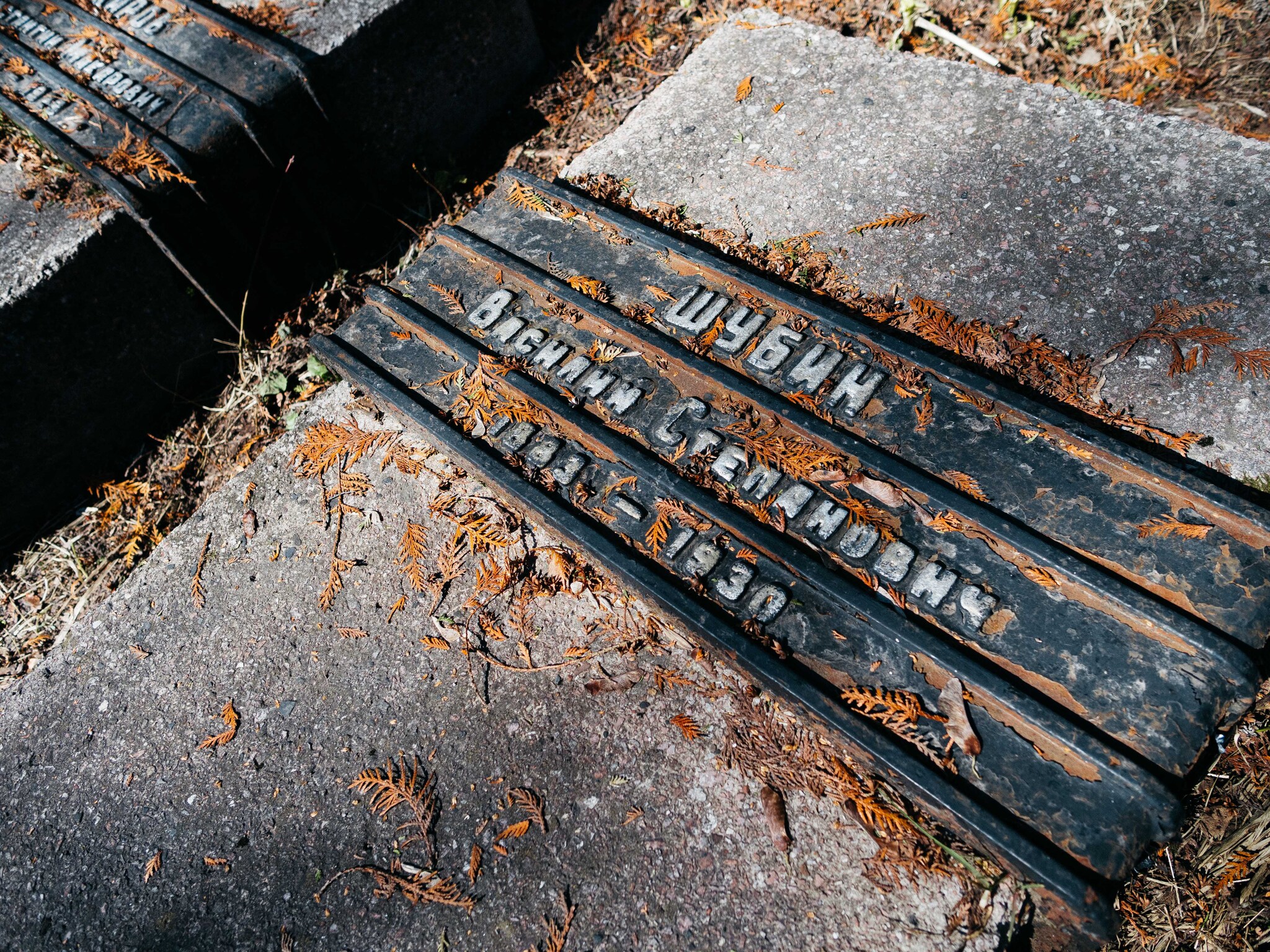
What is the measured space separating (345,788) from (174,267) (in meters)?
2.10

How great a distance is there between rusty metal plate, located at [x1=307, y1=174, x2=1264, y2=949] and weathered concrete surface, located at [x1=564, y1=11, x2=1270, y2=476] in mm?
430

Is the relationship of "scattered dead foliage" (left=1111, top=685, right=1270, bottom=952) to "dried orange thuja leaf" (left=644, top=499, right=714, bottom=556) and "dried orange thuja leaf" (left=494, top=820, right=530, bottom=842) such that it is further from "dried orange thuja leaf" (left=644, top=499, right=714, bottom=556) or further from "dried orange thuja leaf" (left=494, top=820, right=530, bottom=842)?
"dried orange thuja leaf" (left=494, top=820, right=530, bottom=842)

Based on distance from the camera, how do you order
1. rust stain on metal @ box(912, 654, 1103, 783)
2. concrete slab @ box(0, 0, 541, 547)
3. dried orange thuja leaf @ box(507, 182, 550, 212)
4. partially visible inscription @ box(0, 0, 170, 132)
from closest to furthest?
rust stain on metal @ box(912, 654, 1103, 783)
concrete slab @ box(0, 0, 541, 547)
partially visible inscription @ box(0, 0, 170, 132)
dried orange thuja leaf @ box(507, 182, 550, 212)

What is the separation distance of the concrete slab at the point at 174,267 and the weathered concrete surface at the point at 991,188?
2.70ft

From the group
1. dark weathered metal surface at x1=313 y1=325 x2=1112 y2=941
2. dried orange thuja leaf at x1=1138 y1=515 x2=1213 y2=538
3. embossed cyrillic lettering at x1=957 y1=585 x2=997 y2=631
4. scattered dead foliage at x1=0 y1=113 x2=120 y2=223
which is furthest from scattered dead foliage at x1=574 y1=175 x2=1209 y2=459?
scattered dead foliage at x1=0 y1=113 x2=120 y2=223

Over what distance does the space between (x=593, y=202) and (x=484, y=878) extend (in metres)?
2.44

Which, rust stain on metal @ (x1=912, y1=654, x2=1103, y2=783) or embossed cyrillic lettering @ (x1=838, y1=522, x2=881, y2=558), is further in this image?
embossed cyrillic lettering @ (x1=838, y1=522, x2=881, y2=558)

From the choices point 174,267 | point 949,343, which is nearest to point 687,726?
point 949,343

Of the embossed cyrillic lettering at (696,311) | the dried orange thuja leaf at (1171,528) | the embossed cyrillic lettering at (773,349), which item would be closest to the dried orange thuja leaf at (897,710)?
the dried orange thuja leaf at (1171,528)

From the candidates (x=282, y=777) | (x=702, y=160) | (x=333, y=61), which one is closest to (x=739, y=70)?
(x=702, y=160)

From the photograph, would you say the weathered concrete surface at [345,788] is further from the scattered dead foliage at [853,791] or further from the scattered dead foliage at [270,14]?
the scattered dead foliage at [270,14]

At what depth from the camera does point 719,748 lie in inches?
81.2

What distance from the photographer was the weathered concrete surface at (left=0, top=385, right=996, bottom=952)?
6.15 feet

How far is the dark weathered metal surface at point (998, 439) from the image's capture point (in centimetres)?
198
